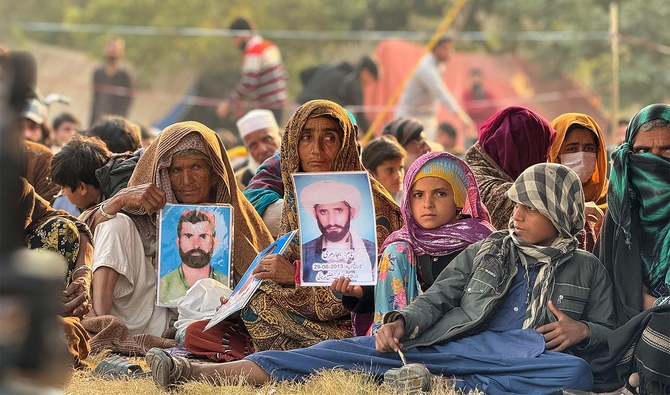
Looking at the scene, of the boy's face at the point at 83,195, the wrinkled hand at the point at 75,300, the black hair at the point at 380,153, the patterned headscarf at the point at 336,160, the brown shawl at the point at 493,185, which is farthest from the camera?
the black hair at the point at 380,153

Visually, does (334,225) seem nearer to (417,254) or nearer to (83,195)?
(417,254)

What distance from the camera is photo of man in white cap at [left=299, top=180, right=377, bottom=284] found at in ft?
16.4

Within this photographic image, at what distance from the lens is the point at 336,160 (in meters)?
5.64

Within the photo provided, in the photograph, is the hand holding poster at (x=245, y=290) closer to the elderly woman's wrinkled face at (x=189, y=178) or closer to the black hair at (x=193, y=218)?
the black hair at (x=193, y=218)

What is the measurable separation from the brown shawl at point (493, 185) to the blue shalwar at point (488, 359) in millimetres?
1114

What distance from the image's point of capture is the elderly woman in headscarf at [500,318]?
179 inches

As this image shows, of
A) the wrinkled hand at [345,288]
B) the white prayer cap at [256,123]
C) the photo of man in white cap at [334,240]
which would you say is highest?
the white prayer cap at [256,123]

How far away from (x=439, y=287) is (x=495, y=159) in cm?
157

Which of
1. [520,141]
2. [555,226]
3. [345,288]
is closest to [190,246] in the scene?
[345,288]

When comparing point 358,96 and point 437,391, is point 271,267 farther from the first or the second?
point 358,96

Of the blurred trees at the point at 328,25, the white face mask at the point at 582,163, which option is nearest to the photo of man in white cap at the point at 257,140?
the white face mask at the point at 582,163

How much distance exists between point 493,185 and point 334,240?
1.28m

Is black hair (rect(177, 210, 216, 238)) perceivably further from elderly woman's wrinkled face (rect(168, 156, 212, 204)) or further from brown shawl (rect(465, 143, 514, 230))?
brown shawl (rect(465, 143, 514, 230))

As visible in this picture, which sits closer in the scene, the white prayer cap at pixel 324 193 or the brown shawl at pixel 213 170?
the white prayer cap at pixel 324 193
